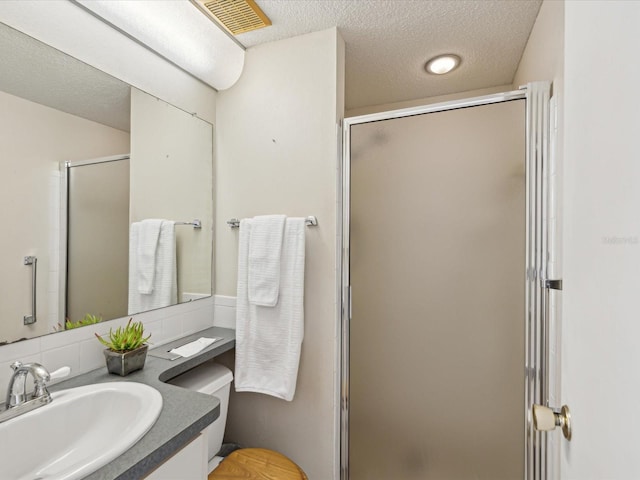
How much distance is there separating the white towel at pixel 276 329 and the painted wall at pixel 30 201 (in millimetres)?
734

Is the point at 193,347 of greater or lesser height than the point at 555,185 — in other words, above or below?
below

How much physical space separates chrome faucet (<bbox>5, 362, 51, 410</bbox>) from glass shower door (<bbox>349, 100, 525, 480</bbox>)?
1.14 m

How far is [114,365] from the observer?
1.15 m

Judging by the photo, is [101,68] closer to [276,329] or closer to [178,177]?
Answer: [178,177]

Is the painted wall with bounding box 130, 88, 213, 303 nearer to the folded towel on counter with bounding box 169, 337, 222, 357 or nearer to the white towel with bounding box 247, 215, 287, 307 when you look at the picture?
the folded towel on counter with bounding box 169, 337, 222, 357

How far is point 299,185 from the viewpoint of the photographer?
63.8 inches

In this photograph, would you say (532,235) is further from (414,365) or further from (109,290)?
(109,290)

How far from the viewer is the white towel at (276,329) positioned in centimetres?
152

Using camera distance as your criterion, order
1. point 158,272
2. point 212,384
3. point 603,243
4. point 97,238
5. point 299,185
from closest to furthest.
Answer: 1. point 603,243
2. point 97,238
3. point 212,384
4. point 158,272
5. point 299,185

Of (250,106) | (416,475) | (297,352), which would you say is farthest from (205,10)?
(416,475)

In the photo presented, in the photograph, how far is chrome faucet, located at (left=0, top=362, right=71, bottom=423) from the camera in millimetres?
865

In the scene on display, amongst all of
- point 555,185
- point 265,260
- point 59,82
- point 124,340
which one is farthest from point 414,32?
point 124,340

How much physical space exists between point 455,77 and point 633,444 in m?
2.22

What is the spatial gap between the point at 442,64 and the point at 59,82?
187 centimetres
